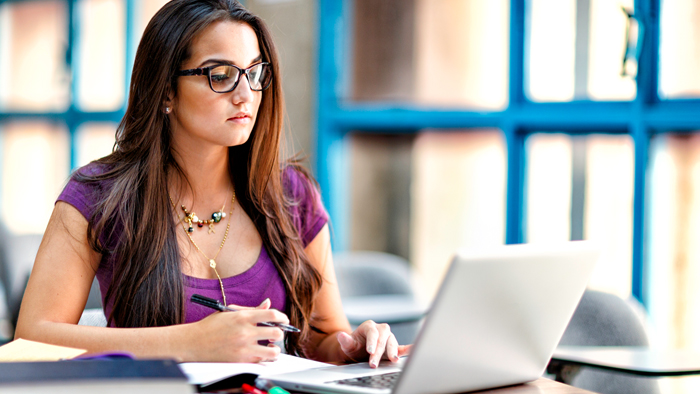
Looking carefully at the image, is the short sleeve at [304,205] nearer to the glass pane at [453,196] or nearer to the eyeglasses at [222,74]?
the eyeglasses at [222,74]

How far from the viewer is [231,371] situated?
115cm

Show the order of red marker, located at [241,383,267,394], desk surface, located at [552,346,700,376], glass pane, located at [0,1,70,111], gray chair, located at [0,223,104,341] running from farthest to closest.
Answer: glass pane, located at [0,1,70,111]
gray chair, located at [0,223,104,341]
desk surface, located at [552,346,700,376]
red marker, located at [241,383,267,394]

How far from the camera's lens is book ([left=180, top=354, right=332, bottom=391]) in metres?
1.10

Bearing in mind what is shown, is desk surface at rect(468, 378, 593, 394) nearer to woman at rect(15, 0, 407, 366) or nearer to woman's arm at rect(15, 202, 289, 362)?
woman at rect(15, 0, 407, 366)

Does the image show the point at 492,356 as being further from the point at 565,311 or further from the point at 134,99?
the point at 134,99

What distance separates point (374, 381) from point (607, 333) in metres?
1.14

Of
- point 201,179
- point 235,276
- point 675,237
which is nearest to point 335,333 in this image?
point 235,276

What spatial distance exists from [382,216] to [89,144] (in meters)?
2.73

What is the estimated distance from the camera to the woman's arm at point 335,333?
4.33ft

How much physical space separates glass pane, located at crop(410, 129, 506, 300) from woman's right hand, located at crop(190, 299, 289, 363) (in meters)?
2.18

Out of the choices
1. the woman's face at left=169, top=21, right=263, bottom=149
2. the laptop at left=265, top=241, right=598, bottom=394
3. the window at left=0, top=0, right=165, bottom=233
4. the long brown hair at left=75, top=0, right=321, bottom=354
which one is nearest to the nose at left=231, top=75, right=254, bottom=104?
the woman's face at left=169, top=21, right=263, bottom=149

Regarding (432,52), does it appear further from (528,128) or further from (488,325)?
(488,325)

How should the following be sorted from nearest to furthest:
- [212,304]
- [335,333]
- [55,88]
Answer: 1. [212,304]
2. [335,333]
3. [55,88]

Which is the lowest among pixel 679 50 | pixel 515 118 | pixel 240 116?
pixel 240 116
